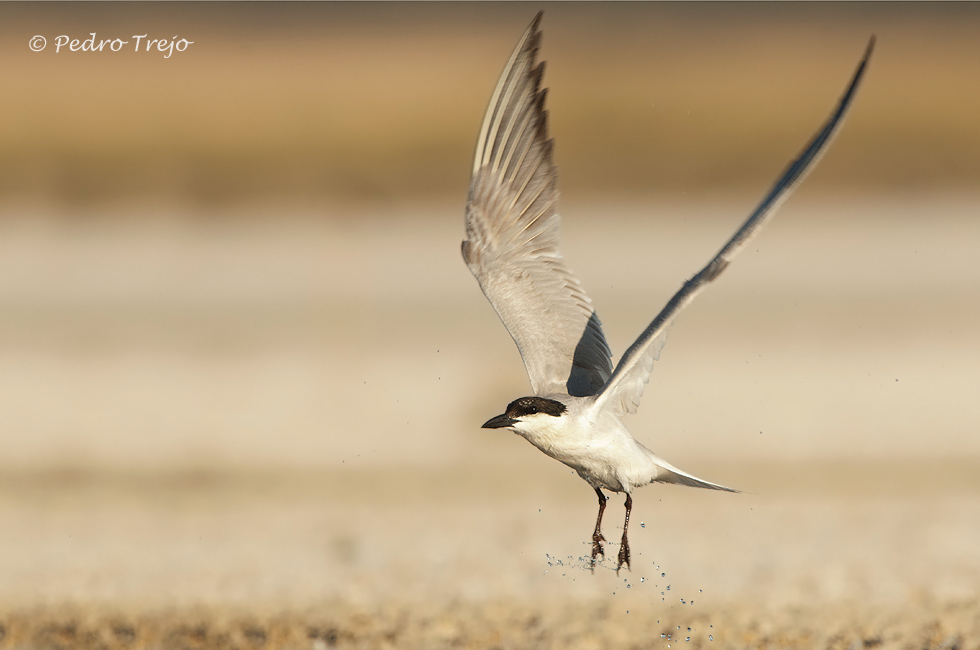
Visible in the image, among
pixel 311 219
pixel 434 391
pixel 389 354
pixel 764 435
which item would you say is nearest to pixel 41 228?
pixel 311 219

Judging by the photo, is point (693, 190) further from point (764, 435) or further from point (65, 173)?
point (65, 173)

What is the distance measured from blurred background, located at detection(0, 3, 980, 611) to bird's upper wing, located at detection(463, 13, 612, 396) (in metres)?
1.55

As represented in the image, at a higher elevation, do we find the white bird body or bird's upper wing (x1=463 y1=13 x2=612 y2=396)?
bird's upper wing (x1=463 y1=13 x2=612 y2=396)

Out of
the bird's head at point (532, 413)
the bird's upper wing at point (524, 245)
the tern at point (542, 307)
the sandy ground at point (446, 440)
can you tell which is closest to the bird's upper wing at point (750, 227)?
the bird's head at point (532, 413)

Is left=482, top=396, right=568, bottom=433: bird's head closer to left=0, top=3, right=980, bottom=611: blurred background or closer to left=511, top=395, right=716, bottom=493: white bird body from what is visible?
left=511, top=395, right=716, bottom=493: white bird body

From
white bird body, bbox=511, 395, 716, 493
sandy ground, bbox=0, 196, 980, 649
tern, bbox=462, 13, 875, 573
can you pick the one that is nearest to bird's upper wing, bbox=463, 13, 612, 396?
tern, bbox=462, 13, 875, 573

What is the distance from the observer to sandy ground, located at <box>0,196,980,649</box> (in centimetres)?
669

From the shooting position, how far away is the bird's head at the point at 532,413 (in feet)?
19.0

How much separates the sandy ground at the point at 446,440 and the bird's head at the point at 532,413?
1326 mm

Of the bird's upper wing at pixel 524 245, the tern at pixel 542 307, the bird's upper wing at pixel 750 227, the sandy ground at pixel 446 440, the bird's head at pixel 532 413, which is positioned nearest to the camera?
the bird's upper wing at pixel 750 227

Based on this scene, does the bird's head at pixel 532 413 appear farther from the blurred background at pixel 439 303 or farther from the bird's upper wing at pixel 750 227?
the blurred background at pixel 439 303

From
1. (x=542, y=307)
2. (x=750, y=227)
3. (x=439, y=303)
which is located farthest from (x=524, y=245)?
(x=439, y=303)

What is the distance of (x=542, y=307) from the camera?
645cm

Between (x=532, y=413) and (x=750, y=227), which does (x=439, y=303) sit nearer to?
(x=532, y=413)
